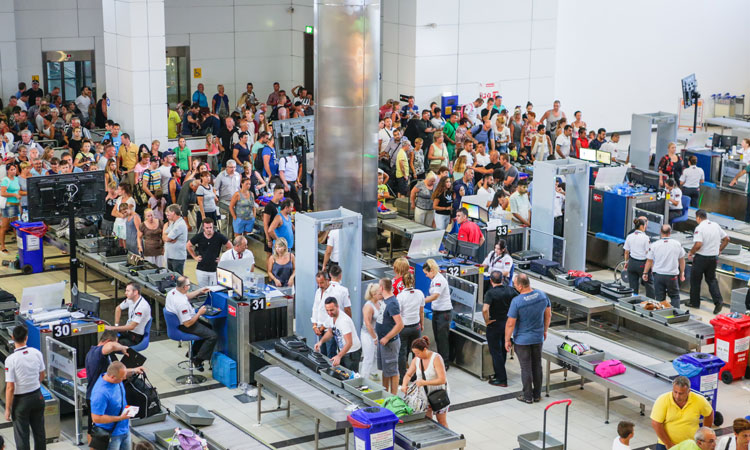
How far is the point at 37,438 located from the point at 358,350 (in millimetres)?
3309

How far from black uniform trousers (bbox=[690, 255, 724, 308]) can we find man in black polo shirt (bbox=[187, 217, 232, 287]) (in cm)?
633

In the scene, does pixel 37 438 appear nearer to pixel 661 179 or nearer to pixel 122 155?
pixel 122 155

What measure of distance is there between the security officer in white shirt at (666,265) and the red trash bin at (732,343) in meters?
1.74

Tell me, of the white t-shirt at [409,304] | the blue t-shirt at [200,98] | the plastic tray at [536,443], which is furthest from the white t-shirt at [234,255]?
the blue t-shirt at [200,98]

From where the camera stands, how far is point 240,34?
26.6 meters

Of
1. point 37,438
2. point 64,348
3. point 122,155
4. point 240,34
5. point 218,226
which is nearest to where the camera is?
point 37,438

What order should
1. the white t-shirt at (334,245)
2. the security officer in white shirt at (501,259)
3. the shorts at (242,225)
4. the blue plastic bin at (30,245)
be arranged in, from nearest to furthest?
the security officer in white shirt at (501,259) → the white t-shirt at (334,245) → the blue plastic bin at (30,245) → the shorts at (242,225)

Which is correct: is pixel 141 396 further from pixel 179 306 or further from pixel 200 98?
pixel 200 98

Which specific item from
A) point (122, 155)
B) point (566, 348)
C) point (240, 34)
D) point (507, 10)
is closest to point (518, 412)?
point (566, 348)

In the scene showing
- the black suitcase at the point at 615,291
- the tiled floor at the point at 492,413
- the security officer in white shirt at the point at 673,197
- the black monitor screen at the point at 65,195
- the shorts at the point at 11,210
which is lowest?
the tiled floor at the point at 492,413

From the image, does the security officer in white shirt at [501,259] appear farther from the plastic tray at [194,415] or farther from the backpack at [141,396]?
the backpack at [141,396]

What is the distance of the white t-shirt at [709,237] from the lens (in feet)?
46.4

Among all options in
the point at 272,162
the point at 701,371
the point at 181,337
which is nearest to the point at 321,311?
the point at 181,337

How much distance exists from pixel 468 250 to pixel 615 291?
1926 millimetres
